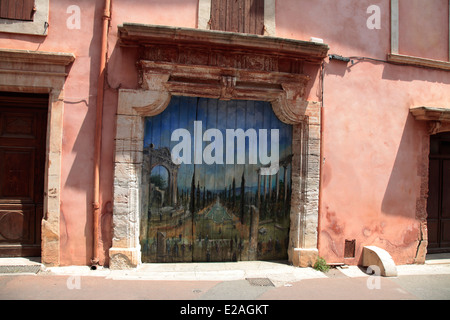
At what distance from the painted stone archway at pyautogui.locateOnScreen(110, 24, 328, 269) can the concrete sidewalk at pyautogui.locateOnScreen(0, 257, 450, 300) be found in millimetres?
356

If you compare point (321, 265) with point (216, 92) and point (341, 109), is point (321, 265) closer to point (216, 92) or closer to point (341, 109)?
point (341, 109)

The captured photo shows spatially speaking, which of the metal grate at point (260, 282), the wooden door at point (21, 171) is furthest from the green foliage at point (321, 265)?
the wooden door at point (21, 171)

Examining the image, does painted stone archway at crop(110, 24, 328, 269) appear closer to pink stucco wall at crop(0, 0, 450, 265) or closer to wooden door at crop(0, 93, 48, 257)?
pink stucco wall at crop(0, 0, 450, 265)

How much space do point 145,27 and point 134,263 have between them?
306cm

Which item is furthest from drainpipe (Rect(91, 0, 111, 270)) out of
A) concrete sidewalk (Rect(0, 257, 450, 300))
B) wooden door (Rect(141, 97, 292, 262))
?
wooden door (Rect(141, 97, 292, 262))

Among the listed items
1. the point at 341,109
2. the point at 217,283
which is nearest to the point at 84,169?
the point at 217,283

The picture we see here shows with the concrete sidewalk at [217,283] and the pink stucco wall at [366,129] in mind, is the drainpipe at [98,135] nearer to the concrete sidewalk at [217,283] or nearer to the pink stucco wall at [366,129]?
the concrete sidewalk at [217,283]

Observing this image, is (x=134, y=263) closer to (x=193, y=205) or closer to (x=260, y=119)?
(x=193, y=205)

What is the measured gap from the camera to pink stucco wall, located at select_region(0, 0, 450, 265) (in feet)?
14.2

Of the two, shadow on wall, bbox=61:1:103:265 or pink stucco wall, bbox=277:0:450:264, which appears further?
pink stucco wall, bbox=277:0:450:264

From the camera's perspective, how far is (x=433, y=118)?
5.11m

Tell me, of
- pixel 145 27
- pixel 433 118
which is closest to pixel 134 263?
pixel 145 27

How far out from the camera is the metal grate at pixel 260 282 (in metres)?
4.11

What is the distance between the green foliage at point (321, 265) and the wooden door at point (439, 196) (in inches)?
92.9
